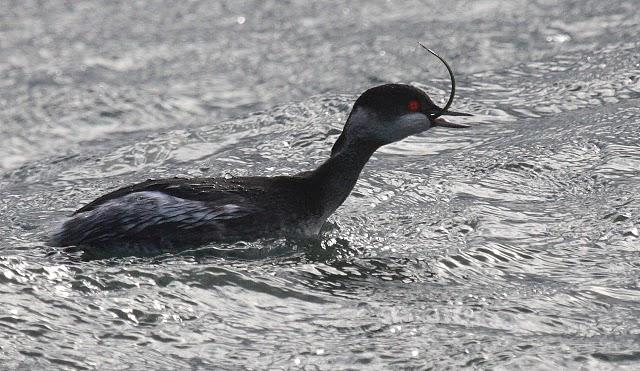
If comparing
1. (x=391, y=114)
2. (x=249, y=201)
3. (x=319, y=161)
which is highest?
(x=391, y=114)

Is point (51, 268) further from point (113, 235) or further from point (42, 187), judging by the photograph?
point (42, 187)

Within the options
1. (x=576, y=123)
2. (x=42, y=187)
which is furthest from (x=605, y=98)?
(x=42, y=187)

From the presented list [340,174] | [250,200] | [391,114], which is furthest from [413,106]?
[250,200]

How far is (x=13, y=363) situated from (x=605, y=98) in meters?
6.66

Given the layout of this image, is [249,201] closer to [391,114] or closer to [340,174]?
[340,174]

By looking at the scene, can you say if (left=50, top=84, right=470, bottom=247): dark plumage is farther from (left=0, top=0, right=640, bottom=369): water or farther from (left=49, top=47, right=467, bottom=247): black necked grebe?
(left=0, top=0, right=640, bottom=369): water

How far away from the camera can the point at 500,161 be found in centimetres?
985

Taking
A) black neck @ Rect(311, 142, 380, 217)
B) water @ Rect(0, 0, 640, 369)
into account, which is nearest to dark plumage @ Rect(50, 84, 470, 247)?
black neck @ Rect(311, 142, 380, 217)

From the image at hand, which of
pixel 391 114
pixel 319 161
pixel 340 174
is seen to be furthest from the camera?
pixel 319 161

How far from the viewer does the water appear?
656 centimetres

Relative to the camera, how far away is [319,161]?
10.3m

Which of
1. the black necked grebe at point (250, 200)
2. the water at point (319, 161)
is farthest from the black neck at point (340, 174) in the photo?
the water at point (319, 161)

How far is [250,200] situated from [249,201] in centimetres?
1

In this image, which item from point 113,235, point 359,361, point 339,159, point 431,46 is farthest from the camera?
point 431,46
